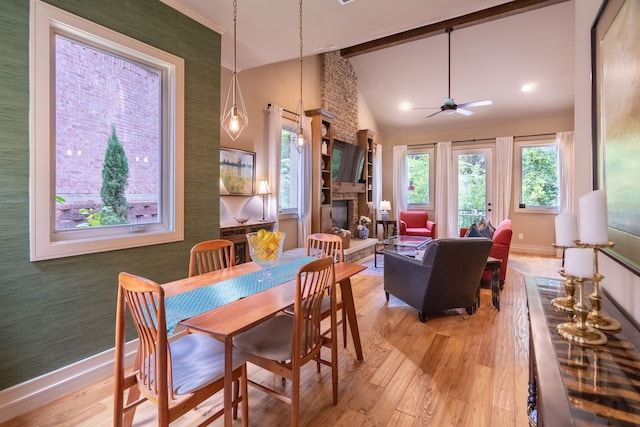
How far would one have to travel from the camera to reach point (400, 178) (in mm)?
8070

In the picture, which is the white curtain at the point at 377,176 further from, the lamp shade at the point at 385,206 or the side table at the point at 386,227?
the side table at the point at 386,227

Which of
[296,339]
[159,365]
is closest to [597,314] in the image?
[296,339]

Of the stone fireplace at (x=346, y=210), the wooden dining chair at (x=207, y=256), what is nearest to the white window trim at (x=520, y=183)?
the stone fireplace at (x=346, y=210)

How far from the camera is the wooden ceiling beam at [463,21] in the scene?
438 centimetres

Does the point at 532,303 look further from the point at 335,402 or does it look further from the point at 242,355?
the point at 242,355

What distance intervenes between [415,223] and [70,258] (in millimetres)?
6409

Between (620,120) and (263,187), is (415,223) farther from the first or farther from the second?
(620,120)

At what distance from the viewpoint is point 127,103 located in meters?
2.38

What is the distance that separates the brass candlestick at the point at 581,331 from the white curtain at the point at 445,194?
22.2ft

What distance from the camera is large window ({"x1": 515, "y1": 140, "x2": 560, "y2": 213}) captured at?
6582 millimetres

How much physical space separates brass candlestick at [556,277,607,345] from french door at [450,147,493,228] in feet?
22.3

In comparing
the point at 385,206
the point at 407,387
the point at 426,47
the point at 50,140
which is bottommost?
the point at 407,387

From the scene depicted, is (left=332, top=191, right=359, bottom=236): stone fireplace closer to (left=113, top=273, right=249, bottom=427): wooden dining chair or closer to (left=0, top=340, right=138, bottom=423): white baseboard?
(left=0, top=340, right=138, bottom=423): white baseboard

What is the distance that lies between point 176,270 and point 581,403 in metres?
2.66
